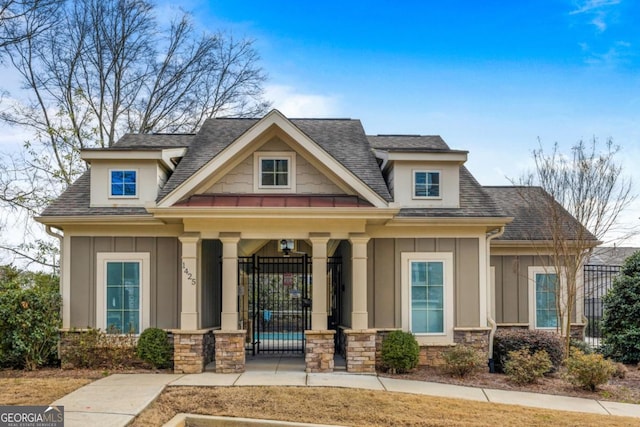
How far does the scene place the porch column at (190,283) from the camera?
34.7ft

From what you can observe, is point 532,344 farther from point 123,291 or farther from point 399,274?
point 123,291

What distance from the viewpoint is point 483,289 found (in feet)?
37.4

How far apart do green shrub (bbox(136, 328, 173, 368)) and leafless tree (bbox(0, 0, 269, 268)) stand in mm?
9231

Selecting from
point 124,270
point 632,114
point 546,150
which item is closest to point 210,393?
point 124,270

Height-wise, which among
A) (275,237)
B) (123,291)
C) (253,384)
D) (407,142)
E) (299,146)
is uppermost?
(407,142)

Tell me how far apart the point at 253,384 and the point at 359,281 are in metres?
2.84

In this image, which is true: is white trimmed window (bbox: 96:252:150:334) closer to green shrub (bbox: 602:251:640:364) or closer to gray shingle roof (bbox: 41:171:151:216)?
gray shingle roof (bbox: 41:171:151:216)

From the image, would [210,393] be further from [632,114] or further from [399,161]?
[632,114]

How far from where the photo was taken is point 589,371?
934 centimetres

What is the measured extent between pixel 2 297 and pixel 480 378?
30.6 ft

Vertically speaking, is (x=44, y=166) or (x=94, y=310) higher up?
(x=44, y=166)

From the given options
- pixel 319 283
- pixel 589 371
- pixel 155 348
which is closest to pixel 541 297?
pixel 589 371

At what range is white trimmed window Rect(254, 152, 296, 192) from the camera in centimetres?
1122

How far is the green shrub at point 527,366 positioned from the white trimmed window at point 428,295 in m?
1.46
